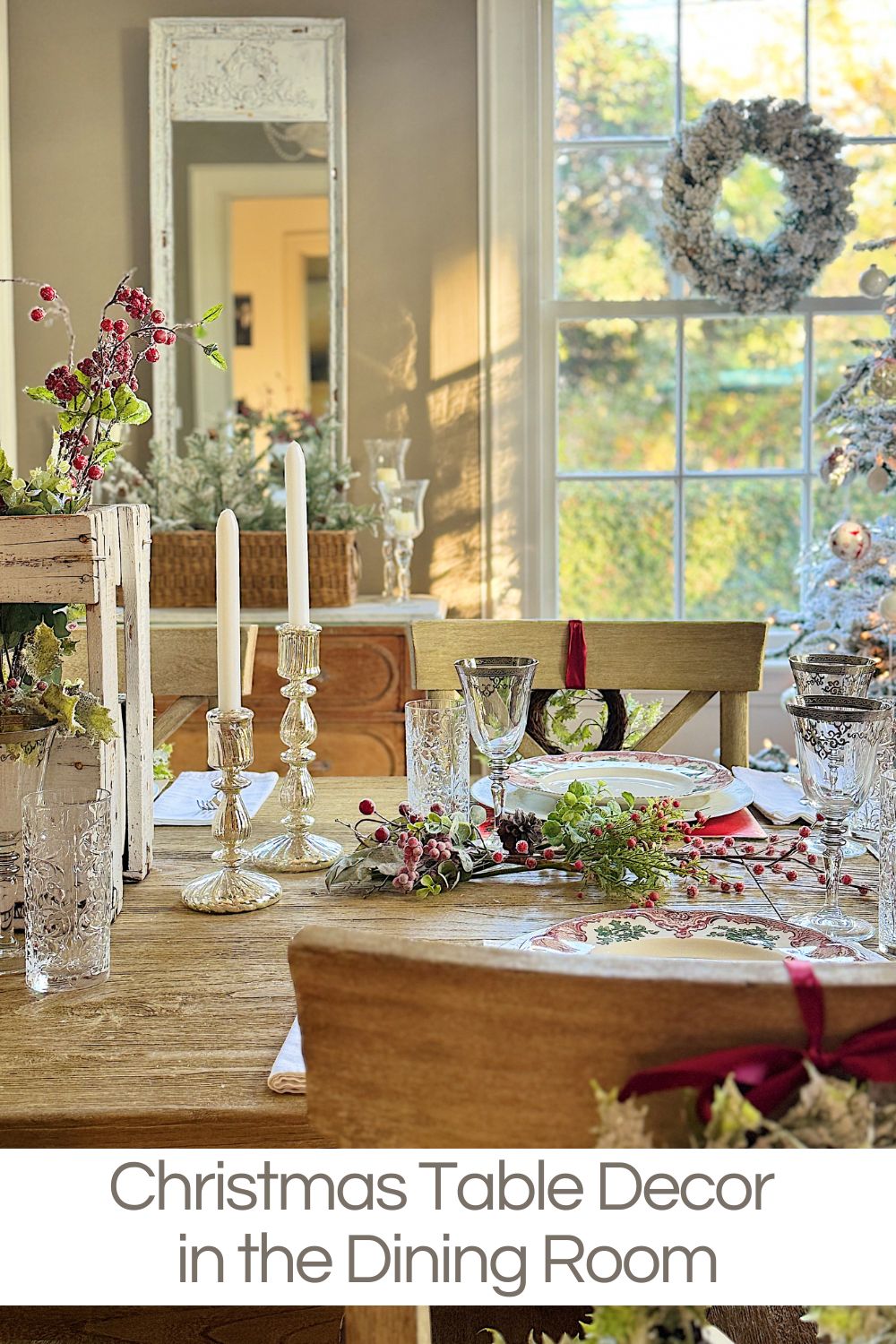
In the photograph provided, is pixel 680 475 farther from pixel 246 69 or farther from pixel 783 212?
pixel 246 69

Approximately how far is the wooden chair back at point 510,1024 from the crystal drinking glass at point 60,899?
0.49 m

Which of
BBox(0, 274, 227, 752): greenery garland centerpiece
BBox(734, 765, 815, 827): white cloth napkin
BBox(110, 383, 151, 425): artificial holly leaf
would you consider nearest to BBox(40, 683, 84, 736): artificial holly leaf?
BBox(0, 274, 227, 752): greenery garland centerpiece

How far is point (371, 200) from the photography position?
3.40m

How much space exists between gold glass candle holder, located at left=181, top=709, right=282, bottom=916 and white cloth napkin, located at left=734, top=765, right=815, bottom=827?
594 millimetres

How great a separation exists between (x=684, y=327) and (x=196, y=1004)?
295 cm

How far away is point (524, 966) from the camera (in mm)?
554

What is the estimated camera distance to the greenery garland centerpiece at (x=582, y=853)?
1.27 meters

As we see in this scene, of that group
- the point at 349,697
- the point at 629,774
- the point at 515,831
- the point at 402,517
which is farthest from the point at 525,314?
the point at 515,831

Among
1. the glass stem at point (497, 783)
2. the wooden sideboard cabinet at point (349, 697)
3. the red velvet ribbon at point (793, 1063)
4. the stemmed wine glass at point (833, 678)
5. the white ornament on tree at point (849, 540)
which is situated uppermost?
the white ornament on tree at point (849, 540)

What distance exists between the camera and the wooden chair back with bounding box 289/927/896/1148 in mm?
550

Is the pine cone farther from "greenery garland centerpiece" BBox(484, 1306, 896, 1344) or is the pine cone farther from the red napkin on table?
"greenery garland centerpiece" BBox(484, 1306, 896, 1344)

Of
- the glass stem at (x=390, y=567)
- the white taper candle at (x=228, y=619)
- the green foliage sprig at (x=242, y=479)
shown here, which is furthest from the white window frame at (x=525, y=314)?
the white taper candle at (x=228, y=619)

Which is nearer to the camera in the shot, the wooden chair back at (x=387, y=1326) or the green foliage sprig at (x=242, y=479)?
the wooden chair back at (x=387, y=1326)

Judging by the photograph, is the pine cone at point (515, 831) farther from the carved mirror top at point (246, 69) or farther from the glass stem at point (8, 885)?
the carved mirror top at point (246, 69)
